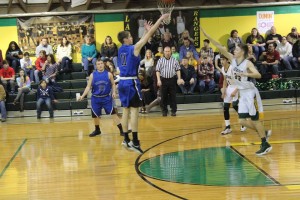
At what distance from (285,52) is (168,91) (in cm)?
589

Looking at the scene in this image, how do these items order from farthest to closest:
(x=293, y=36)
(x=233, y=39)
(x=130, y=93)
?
(x=293, y=36) < (x=233, y=39) < (x=130, y=93)

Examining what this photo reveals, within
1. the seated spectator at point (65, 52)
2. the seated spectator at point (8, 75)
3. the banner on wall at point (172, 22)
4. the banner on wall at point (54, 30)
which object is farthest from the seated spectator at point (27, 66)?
the banner on wall at point (172, 22)

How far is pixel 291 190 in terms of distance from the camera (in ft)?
20.9

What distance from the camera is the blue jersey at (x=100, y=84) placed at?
34.4 feet

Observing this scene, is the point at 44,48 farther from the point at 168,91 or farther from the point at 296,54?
the point at 296,54

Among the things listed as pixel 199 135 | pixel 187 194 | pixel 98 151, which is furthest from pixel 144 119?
pixel 187 194

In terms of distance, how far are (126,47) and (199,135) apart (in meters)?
3.09

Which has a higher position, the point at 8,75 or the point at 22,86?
the point at 8,75

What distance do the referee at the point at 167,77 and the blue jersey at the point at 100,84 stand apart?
9.89 feet

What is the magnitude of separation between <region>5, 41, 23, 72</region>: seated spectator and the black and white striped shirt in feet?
18.9

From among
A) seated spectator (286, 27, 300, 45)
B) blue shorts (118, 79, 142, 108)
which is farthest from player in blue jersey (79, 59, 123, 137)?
seated spectator (286, 27, 300, 45)

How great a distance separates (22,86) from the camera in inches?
625

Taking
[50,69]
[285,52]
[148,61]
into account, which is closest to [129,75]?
[148,61]

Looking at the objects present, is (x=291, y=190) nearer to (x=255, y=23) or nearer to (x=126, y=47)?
(x=126, y=47)
